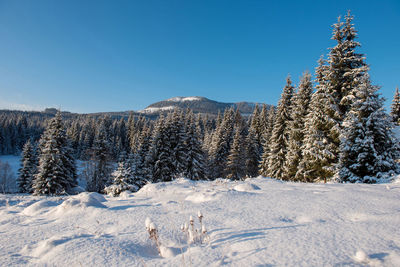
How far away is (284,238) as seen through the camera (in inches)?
94.6

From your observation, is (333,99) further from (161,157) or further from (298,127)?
(161,157)

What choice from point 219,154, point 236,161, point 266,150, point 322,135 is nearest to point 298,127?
point 322,135

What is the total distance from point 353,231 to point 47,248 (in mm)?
3815

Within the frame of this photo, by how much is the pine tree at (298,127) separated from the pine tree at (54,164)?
76.9 feet

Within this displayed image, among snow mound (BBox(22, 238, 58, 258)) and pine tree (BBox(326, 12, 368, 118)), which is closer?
snow mound (BBox(22, 238, 58, 258))

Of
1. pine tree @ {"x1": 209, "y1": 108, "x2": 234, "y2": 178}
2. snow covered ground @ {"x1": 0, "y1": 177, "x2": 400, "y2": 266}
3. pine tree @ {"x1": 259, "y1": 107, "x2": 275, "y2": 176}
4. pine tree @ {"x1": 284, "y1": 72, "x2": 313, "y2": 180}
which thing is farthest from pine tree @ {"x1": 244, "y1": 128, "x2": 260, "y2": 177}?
snow covered ground @ {"x1": 0, "y1": 177, "x2": 400, "y2": 266}

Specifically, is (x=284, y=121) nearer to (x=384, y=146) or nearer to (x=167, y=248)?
(x=384, y=146)

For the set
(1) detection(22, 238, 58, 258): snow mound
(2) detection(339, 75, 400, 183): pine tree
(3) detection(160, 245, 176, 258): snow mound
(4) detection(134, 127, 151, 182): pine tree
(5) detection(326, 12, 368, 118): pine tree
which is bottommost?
(4) detection(134, 127, 151, 182): pine tree

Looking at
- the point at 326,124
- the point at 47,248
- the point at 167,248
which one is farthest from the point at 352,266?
the point at 326,124

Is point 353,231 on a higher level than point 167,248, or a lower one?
higher

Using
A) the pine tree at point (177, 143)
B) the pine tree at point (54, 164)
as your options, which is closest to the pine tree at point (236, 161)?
the pine tree at point (177, 143)

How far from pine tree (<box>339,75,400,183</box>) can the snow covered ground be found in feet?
31.0

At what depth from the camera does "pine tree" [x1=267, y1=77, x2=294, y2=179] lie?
23.4m

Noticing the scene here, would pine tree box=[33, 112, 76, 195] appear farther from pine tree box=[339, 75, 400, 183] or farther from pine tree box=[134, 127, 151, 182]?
pine tree box=[339, 75, 400, 183]
